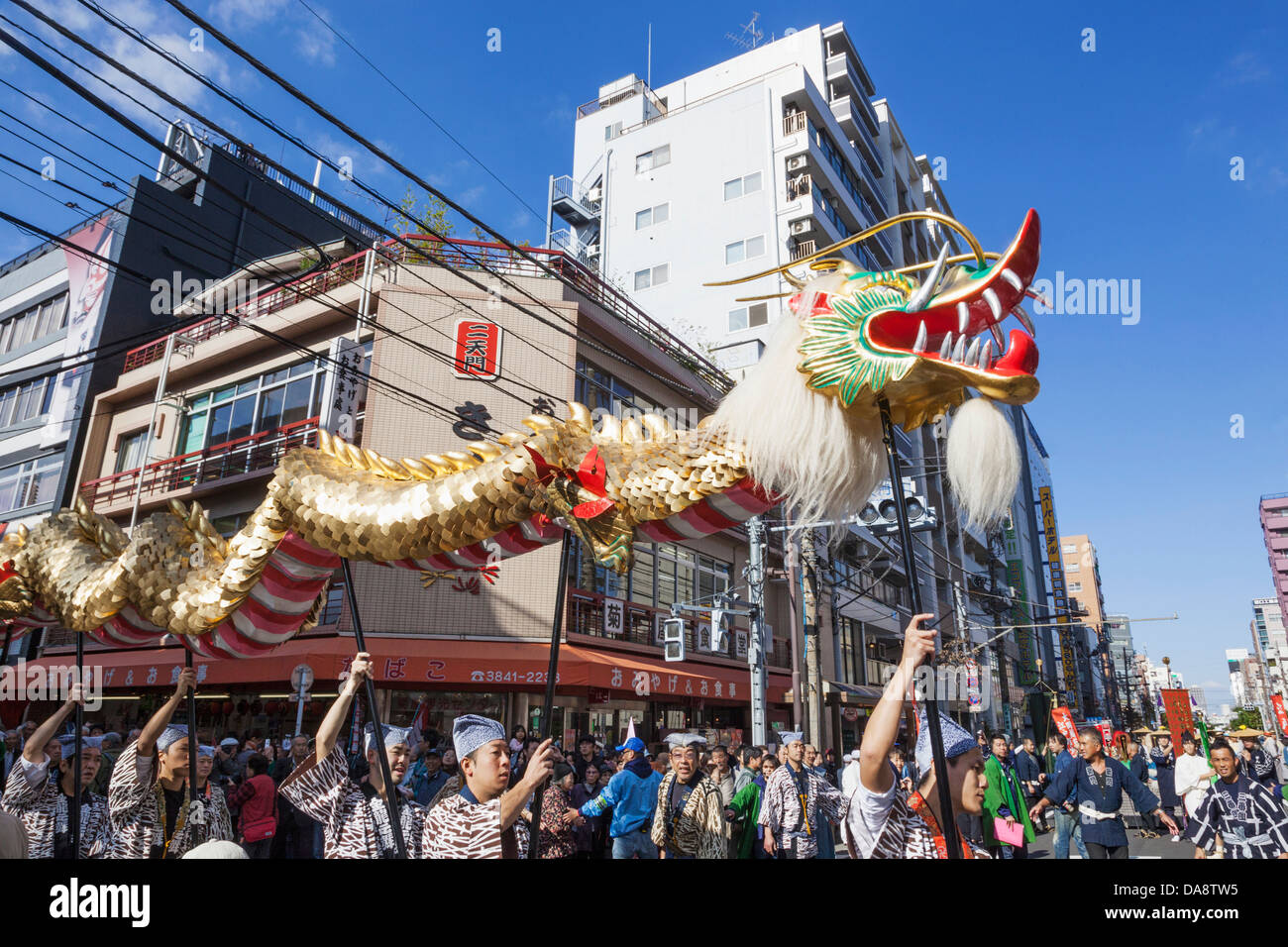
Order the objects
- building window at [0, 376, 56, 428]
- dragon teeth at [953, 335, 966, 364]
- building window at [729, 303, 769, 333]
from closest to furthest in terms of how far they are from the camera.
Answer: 1. dragon teeth at [953, 335, 966, 364]
2. building window at [0, 376, 56, 428]
3. building window at [729, 303, 769, 333]

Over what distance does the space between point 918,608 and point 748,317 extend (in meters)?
26.1

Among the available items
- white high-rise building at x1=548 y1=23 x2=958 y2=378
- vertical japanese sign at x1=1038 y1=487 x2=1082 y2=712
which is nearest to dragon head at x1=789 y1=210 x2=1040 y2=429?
white high-rise building at x1=548 y1=23 x2=958 y2=378

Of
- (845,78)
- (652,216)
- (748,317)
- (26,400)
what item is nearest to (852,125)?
(845,78)

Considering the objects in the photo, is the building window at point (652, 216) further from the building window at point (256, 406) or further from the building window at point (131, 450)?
A: the building window at point (131, 450)

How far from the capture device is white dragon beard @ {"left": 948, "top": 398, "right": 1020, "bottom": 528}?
2.76m

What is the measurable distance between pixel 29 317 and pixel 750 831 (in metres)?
27.1

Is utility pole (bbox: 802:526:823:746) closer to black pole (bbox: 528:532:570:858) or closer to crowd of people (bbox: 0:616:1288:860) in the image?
crowd of people (bbox: 0:616:1288:860)

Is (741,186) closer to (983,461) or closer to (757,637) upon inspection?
(757,637)

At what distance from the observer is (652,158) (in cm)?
3325

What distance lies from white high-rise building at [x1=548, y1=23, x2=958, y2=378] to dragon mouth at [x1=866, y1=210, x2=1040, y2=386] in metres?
20.9

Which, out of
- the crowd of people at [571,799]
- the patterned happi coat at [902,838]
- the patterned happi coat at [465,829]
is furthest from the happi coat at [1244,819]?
the patterned happi coat at [465,829]

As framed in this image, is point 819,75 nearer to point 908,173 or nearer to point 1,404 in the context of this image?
point 908,173

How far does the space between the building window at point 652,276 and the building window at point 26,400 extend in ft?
63.8

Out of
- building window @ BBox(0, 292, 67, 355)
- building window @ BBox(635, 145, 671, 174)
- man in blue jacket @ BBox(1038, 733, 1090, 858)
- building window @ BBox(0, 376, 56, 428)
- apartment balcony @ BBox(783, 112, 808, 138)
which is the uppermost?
building window @ BBox(635, 145, 671, 174)
